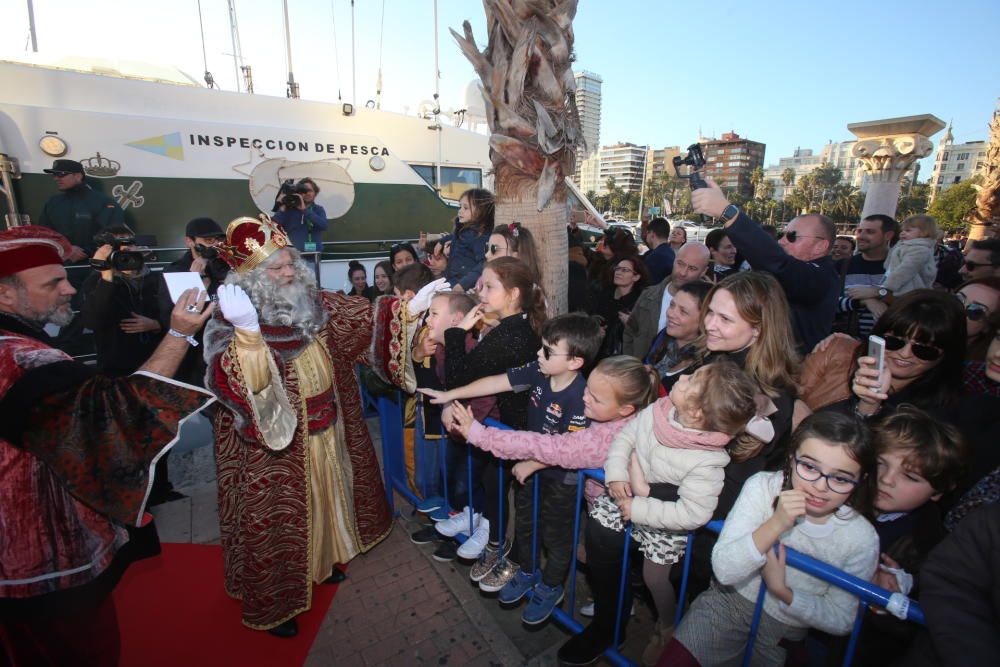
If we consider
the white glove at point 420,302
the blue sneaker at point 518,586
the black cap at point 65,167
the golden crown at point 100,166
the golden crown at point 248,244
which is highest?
the golden crown at point 100,166

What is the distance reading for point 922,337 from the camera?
1857mm

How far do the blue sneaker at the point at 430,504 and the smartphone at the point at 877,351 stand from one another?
256 cm

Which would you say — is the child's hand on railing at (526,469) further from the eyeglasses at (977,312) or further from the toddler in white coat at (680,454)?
the eyeglasses at (977,312)

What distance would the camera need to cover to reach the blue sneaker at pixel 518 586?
252 cm

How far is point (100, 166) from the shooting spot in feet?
20.7

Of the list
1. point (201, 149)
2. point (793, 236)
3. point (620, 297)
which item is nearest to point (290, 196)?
point (201, 149)

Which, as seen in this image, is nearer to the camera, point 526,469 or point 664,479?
point 664,479

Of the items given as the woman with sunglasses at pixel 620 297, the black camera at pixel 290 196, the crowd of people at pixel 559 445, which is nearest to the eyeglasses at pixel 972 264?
the crowd of people at pixel 559 445

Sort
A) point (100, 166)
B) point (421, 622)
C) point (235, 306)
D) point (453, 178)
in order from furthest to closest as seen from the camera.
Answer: point (453, 178)
point (100, 166)
point (421, 622)
point (235, 306)

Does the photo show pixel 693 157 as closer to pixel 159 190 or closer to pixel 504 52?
pixel 504 52

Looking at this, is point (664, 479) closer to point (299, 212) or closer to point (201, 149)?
point (299, 212)

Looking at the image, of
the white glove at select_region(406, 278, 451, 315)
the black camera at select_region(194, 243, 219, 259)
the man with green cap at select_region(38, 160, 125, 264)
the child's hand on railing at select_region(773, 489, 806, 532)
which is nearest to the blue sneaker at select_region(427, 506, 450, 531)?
the white glove at select_region(406, 278, 451, 315)

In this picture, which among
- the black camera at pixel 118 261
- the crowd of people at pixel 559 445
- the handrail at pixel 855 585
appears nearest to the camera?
the handrail at pixel 855 585

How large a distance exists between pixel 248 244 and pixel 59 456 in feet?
3.91
